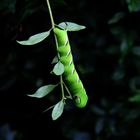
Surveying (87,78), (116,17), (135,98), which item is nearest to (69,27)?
(116,17)

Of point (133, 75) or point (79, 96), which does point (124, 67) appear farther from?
point (79, 96)

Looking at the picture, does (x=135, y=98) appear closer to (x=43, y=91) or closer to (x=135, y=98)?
(x=135, y=98)

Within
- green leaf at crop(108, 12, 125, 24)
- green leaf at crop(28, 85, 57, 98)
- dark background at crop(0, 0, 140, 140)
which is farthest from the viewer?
dark background at crop(0, 0, 140, 140)

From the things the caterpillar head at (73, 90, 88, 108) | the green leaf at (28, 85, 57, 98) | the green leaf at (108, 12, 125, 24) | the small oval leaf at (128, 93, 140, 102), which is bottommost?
the small oval leaf at (128, 93, 140, 102)

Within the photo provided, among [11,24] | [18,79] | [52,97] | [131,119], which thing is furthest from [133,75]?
[11,24]

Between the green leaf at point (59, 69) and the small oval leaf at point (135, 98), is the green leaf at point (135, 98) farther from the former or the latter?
the green leaf at point (59, 69)

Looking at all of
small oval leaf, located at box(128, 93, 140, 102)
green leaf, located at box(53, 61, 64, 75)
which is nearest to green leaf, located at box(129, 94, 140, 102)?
small oval leaf, located at box(128, 93, 140, 102)

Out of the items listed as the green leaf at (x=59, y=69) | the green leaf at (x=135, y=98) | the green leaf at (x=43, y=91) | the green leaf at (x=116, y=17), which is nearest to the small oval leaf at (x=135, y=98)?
the green leaf at (x=135, y=98)

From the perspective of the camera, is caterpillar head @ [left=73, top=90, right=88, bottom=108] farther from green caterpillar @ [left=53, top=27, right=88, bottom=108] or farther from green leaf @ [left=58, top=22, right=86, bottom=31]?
green leaf @ [left=58, top=22, right=86, bottom=31]
